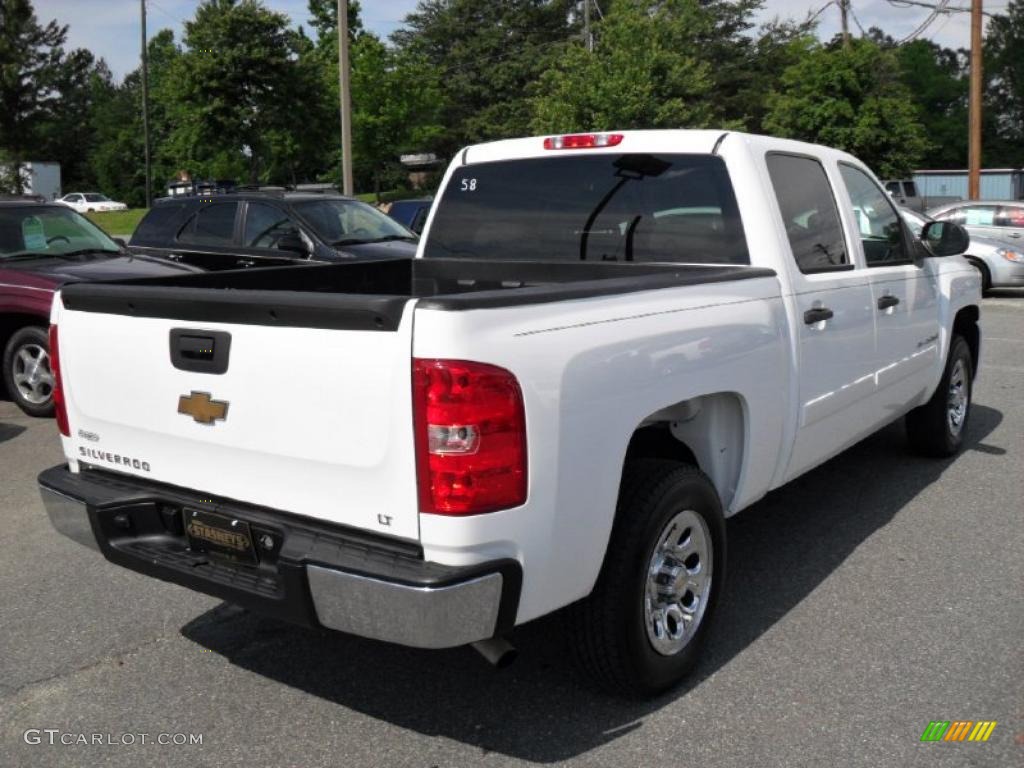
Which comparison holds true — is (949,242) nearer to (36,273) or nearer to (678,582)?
(678,582)

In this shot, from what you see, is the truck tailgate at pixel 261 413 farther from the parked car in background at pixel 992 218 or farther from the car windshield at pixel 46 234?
the parked car in background at pixel 992 218

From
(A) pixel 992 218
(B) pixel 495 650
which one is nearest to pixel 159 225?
(B) pixel 495 650

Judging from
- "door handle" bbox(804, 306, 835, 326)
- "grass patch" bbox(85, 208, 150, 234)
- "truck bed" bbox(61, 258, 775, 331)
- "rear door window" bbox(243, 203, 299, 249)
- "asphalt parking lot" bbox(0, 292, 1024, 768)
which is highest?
"grass patch" bbox(85, 208, 150, 234)

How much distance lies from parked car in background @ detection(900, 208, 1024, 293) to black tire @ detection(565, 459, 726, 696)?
13.8m

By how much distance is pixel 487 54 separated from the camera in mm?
65312

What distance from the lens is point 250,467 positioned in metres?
3.13

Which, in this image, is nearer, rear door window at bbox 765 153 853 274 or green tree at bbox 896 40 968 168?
rear door window at bbox 765 153 853 274

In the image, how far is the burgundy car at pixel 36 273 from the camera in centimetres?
805

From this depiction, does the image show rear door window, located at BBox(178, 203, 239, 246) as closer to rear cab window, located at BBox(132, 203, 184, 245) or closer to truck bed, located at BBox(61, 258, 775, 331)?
rear cab window, located at BBox(132, 203, 184, 245)

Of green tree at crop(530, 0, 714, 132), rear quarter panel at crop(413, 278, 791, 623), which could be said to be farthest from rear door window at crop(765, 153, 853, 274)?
green tree at crop(530, 0, 714, 132)

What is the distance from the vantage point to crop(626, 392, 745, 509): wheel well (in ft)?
12.4

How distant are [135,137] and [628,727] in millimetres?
78159

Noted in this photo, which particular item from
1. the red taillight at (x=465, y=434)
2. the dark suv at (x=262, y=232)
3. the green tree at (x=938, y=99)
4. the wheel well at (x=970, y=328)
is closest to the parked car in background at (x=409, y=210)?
the dark suv at (x=262, y=232)

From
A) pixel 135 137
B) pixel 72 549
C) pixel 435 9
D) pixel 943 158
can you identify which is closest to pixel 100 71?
pixel 135 137
